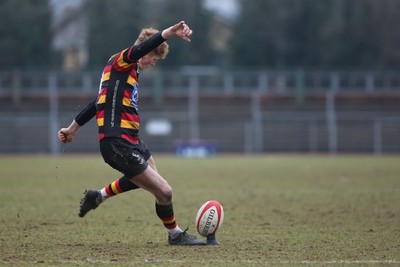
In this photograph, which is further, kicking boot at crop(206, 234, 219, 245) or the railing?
the railing

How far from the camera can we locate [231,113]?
151 ft

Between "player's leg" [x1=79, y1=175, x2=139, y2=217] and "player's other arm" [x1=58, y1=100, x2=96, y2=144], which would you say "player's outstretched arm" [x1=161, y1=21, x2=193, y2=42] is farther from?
"player's leg" [x1=79, y1=175, x2=139, y2=217]

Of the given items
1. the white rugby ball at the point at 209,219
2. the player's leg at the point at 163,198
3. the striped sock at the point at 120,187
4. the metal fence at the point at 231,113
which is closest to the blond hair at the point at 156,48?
the player's leg at the point at 163,198

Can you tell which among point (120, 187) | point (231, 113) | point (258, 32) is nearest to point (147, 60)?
point (120, 187)

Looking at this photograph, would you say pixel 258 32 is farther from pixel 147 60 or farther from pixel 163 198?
pixel 163 198

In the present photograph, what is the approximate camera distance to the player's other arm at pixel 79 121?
357 inches

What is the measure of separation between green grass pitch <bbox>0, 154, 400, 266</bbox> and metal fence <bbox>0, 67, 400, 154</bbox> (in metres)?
20.8

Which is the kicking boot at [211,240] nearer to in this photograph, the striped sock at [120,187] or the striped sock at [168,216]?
the striped sock at [168,216]

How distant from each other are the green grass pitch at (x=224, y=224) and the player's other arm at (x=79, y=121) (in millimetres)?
1245

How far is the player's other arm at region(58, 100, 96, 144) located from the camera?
9.06 metres

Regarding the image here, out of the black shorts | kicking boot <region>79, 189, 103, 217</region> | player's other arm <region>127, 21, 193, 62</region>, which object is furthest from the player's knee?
player's other arm <region>127, 21, 193, 62</region>

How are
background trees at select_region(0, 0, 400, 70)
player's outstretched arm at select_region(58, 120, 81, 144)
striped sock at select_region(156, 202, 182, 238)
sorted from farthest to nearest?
background trees at select_region(0, 0, 400, 70)
player's outstretched arm at select_region(58, 120, 81, 144)
striped sock at select_region(156, 202, 182, 238)

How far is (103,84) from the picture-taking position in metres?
8.55

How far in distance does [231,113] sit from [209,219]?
37107 millimetres
